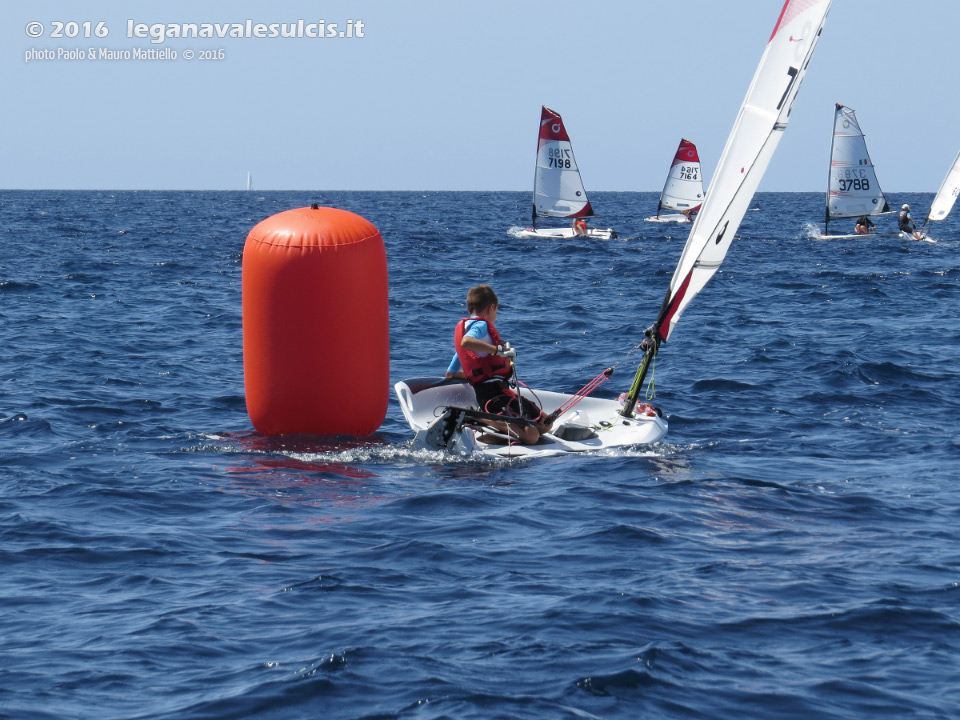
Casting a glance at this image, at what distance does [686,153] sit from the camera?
50312mm

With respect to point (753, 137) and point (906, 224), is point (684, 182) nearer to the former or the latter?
point (906, 224)

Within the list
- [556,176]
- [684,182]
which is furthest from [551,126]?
[684,182]

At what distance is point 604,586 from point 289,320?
4127 mm

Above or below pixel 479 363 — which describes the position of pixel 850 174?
above

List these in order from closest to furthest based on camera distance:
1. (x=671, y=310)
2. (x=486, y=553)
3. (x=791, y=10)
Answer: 1. (x=486, y=553)
2. (x=791, y=10)
3. (x=671, y=310)

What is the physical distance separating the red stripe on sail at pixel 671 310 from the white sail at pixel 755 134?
0.01 m

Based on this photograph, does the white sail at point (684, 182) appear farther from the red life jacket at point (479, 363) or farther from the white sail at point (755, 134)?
the red life jacket at point (479, 363)

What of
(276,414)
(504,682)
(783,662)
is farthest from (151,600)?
(276,414)

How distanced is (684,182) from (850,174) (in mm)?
13377

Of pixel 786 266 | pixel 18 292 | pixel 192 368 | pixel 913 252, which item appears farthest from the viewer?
pixel 913 252

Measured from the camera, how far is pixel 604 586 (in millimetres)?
5965

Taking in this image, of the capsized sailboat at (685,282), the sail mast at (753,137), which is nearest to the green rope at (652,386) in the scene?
the capsized sailboat at (685,282)

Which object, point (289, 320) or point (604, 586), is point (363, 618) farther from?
point (289, 320)

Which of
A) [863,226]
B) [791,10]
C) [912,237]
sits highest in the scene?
[791,10]
